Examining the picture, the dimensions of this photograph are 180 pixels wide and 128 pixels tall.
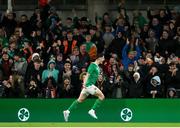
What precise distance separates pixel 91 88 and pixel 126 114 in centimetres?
142

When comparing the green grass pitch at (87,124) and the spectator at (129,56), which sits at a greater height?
the spectator at (129,56)

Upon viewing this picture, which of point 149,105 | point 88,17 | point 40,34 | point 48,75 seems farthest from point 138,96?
point 88,17

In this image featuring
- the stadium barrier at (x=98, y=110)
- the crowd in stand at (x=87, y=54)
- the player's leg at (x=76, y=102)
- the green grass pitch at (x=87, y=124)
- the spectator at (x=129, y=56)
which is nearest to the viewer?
the green grass pitch at (x=87, y=124)

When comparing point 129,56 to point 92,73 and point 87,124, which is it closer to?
point 92,73

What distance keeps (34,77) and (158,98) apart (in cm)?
404

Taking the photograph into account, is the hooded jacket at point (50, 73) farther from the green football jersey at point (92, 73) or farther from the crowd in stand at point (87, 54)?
the green football jersey at point (92, 73)

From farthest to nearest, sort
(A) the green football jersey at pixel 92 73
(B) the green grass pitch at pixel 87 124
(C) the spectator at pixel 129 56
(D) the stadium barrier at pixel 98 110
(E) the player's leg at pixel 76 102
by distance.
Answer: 1. (C) the spectator at pixel 129 56
2. (D) the stadium barrier at pixel 98 110
3. (E) the player's leg at pixel 76 102
4. (A) the green football jersey at pixel 92 73
5. (B) the green grass pitch at pixel 87 124

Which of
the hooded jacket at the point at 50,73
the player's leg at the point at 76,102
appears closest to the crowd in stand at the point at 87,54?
the hooded jacket at the point at 50,73

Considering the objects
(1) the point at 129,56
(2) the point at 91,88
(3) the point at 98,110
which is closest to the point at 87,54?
(1) the point at 129,56

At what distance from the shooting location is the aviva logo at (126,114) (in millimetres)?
25344

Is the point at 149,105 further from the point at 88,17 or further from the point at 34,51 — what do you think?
the point at 88,17

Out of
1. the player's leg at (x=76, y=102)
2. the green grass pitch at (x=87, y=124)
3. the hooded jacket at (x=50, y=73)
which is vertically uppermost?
the hooded jacket at (x=50, y=73)

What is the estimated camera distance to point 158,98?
997 inches

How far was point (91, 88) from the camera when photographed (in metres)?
24.8
